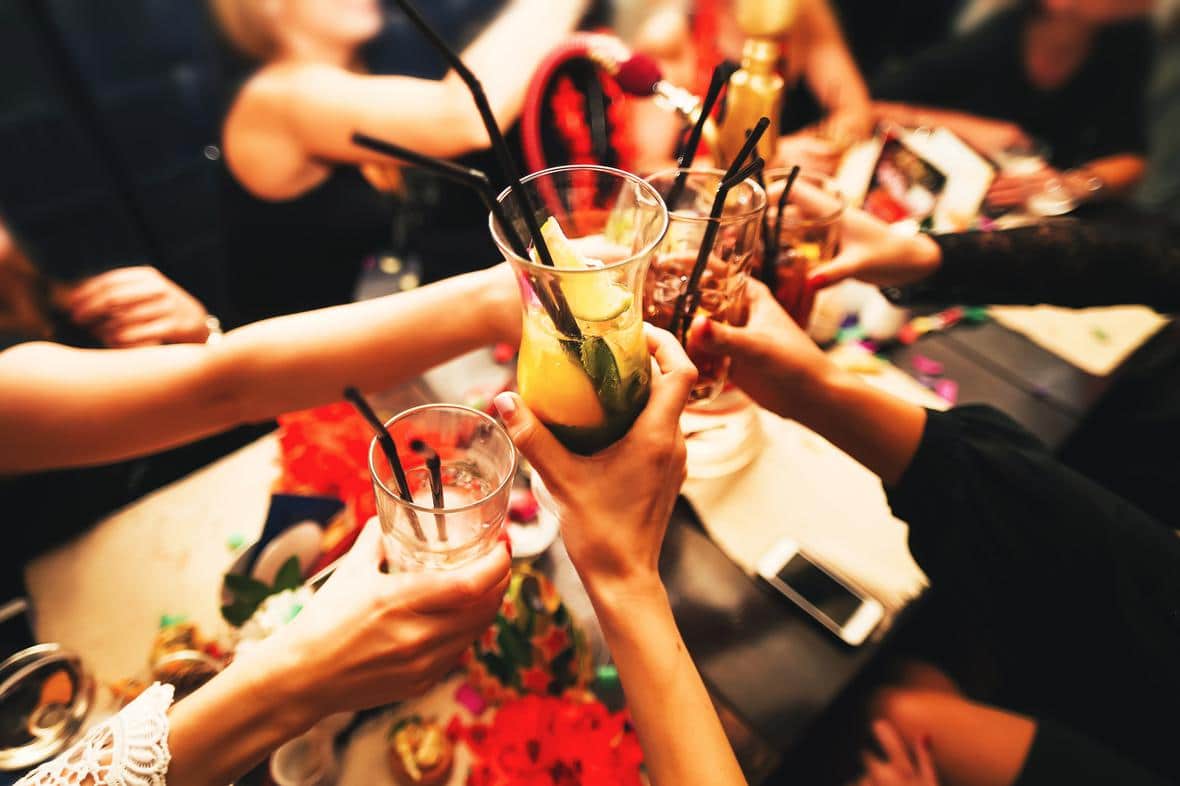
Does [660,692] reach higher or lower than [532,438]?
lower

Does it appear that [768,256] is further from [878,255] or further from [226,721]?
[226,721]

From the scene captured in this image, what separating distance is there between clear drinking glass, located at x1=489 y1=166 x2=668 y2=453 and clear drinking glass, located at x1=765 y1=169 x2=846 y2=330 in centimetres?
48

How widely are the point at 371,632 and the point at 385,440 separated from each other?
23cm

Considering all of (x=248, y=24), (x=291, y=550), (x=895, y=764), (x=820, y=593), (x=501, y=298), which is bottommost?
(x=895, y=764)

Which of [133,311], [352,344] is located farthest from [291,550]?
[133,311]

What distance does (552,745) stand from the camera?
0.96 m

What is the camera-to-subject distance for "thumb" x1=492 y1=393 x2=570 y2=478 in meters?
0.78

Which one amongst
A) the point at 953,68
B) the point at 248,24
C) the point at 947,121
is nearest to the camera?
the point at 248,24

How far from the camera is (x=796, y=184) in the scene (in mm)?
1433

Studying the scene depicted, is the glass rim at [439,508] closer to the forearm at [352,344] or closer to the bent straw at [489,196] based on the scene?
the bent straw at [489,196]

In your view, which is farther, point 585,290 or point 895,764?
point 895,764

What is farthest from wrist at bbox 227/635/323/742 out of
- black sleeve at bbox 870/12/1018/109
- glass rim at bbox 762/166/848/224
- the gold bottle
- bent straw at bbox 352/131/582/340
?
black sleeve at bbox 870/12/1018/109

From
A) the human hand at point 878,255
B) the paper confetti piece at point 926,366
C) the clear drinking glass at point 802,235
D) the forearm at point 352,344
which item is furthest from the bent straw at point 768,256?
the paper confetti piece at point 926,366

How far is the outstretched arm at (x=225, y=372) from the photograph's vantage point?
1.10 m
